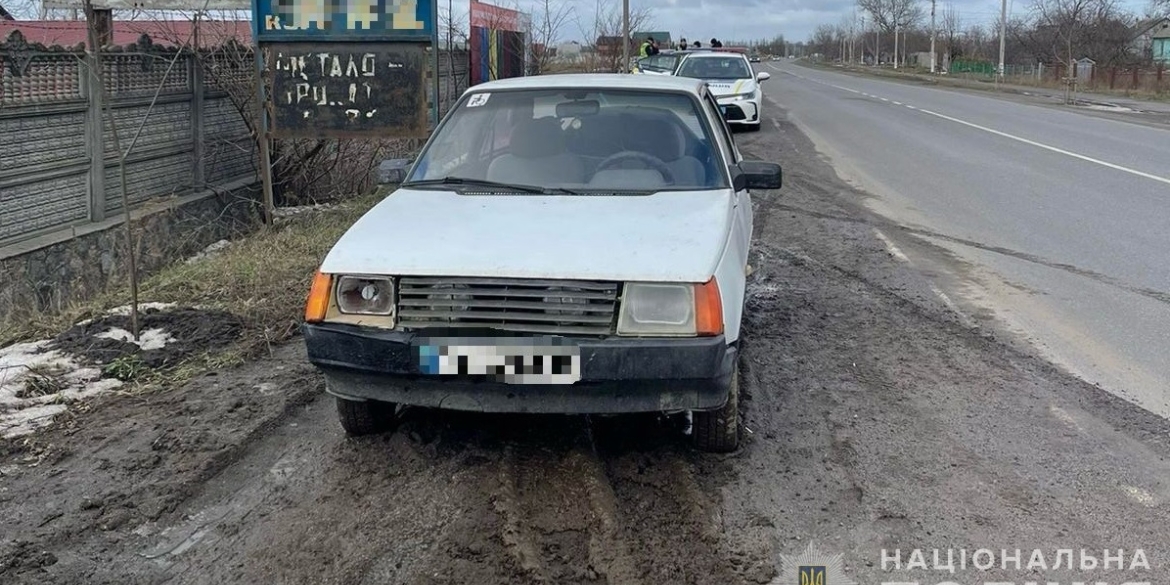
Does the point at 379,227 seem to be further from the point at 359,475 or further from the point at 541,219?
the point at 359,475

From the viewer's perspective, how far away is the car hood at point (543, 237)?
390cm

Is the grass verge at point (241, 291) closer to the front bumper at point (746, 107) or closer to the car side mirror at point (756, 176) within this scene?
the car side mirror at point (756, 176)

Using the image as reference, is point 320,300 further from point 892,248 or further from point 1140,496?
point 892,248

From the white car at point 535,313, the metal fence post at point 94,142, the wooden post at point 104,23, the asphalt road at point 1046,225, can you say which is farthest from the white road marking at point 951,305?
the wooden post at point 104,23

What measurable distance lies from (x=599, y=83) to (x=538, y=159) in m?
0.68

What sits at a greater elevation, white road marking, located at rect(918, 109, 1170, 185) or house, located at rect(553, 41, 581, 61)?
house, located at rect(553, 41, 581, 61)

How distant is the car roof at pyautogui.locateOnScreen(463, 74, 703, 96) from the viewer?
18.6 feet

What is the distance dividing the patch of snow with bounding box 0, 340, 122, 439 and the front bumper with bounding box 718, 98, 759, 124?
52.3 ft

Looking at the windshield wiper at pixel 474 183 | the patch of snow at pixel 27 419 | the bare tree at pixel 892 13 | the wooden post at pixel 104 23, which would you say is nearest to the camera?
the patch of snow at pixel 27 419

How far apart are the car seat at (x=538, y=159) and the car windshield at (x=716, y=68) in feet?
53.7

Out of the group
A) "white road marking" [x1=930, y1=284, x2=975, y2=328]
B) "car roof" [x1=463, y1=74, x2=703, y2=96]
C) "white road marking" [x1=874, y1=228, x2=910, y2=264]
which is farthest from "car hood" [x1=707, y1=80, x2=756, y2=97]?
"car roof" [x1=463, y1=74, x2=703, y2=96]

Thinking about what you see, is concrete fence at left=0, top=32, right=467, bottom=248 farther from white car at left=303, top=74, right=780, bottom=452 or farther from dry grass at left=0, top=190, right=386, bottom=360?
white car at left=303, top=74, right=780, bottom=452

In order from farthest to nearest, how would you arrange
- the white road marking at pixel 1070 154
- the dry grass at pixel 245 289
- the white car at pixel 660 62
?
1. the white car at pixel 660 62
2. the white road marking at pixel 1070 154
3. the dry grass at pixel 245 289

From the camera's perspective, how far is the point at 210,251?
896 centimetres
